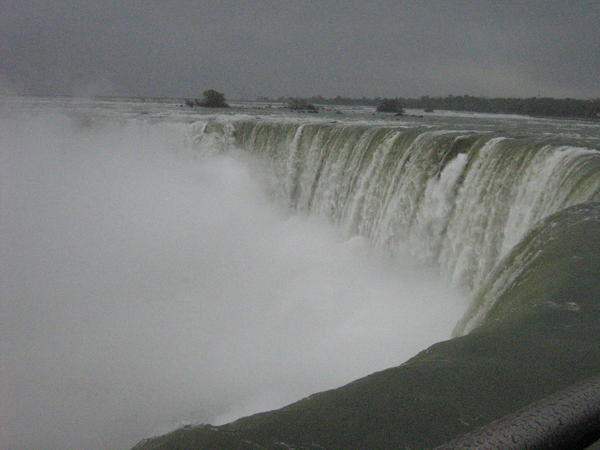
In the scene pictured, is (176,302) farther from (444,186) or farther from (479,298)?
(479,298)

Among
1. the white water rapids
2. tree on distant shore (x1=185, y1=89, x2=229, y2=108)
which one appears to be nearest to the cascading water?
the white water rapids

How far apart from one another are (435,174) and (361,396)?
8.73 m

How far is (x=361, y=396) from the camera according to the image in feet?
7.78

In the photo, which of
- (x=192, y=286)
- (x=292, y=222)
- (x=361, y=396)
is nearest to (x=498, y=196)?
(x=361, y=396)

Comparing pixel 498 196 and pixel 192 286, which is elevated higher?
pixel 192 286

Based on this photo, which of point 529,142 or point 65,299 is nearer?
point 529,142

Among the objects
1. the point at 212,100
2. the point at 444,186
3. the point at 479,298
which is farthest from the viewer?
the point at 212,100

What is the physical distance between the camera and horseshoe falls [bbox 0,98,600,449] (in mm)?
2438

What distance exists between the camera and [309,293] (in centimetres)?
1141

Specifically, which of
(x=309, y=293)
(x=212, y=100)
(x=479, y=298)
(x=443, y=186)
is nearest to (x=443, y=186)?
(x=443, y=186)

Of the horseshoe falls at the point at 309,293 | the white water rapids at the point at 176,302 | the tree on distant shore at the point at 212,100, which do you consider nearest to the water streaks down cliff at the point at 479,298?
the horseshoe falls at the point at 309,293

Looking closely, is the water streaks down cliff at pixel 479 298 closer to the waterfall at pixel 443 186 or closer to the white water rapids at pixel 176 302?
the waterfall at pixel 443 186

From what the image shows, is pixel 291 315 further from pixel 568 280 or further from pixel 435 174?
pixel 568 280

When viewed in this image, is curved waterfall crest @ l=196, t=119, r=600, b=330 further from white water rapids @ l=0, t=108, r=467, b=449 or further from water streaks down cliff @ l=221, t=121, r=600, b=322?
white water rapids @ l=0, t=108, r=467, b=449
